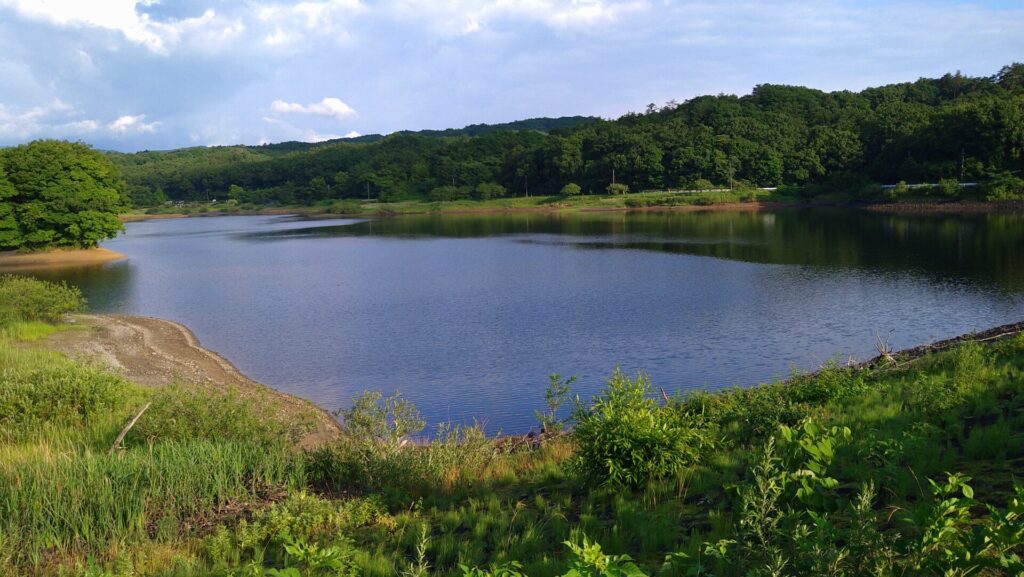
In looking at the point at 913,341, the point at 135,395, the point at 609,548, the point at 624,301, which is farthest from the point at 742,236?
the point at 609,548

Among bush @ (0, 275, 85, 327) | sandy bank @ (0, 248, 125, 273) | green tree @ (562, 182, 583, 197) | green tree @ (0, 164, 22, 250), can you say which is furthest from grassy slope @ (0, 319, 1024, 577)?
green tree @ (562, 182, 583, 197)

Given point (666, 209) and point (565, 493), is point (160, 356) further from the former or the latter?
point (666, 209)

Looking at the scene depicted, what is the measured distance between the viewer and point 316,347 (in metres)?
21.7

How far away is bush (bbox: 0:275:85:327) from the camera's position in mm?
21188

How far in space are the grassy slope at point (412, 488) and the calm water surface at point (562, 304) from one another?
638cm

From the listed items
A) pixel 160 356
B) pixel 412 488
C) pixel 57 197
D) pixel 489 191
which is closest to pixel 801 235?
pixel 160 356

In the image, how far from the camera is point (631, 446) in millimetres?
6832

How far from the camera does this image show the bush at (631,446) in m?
6.78

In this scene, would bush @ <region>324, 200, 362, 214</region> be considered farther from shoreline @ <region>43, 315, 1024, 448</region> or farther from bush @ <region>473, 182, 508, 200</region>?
shoreline @ <region>43, 315, 1024, 448</region>

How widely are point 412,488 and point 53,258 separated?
50270 mm

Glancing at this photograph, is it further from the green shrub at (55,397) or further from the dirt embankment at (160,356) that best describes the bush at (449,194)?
the green shrub at (55,397)

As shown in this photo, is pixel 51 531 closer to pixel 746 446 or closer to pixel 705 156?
pixel 746 446

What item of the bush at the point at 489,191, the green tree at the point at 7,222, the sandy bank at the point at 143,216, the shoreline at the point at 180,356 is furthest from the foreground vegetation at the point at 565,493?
the sandy bank at the point at 143,216

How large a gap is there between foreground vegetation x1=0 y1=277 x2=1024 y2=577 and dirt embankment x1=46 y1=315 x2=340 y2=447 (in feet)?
14.9
